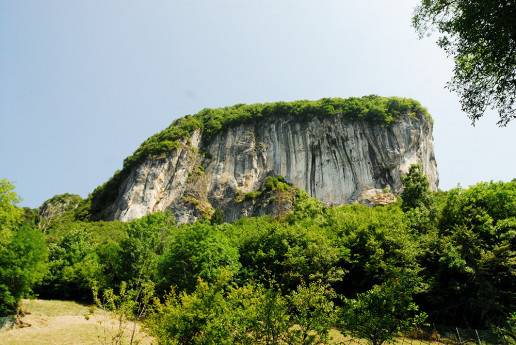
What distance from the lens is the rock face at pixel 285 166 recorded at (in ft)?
214

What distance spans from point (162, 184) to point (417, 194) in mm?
52248

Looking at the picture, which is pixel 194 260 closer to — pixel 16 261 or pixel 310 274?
pixel 310 274

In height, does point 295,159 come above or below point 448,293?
above

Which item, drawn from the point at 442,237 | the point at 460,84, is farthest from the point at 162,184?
the point at 460,84

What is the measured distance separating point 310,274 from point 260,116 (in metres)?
64.2

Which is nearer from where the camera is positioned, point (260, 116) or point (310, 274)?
point (310, 274)

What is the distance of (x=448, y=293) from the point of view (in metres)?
19.1

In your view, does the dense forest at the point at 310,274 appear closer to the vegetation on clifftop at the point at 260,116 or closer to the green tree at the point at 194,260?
the green tree at the point at 194,260

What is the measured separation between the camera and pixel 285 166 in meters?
73.1

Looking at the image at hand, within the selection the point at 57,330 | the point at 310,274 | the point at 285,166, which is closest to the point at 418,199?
the point at 310,274

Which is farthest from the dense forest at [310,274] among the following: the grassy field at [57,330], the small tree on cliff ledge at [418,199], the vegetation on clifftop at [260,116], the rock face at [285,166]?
the vegetation on clifftop at [260,116]

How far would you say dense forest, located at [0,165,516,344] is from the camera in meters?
10.4

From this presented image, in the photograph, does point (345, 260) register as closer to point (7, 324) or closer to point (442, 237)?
point (442, 237)

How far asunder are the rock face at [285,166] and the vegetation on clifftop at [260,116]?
5.52 feet
